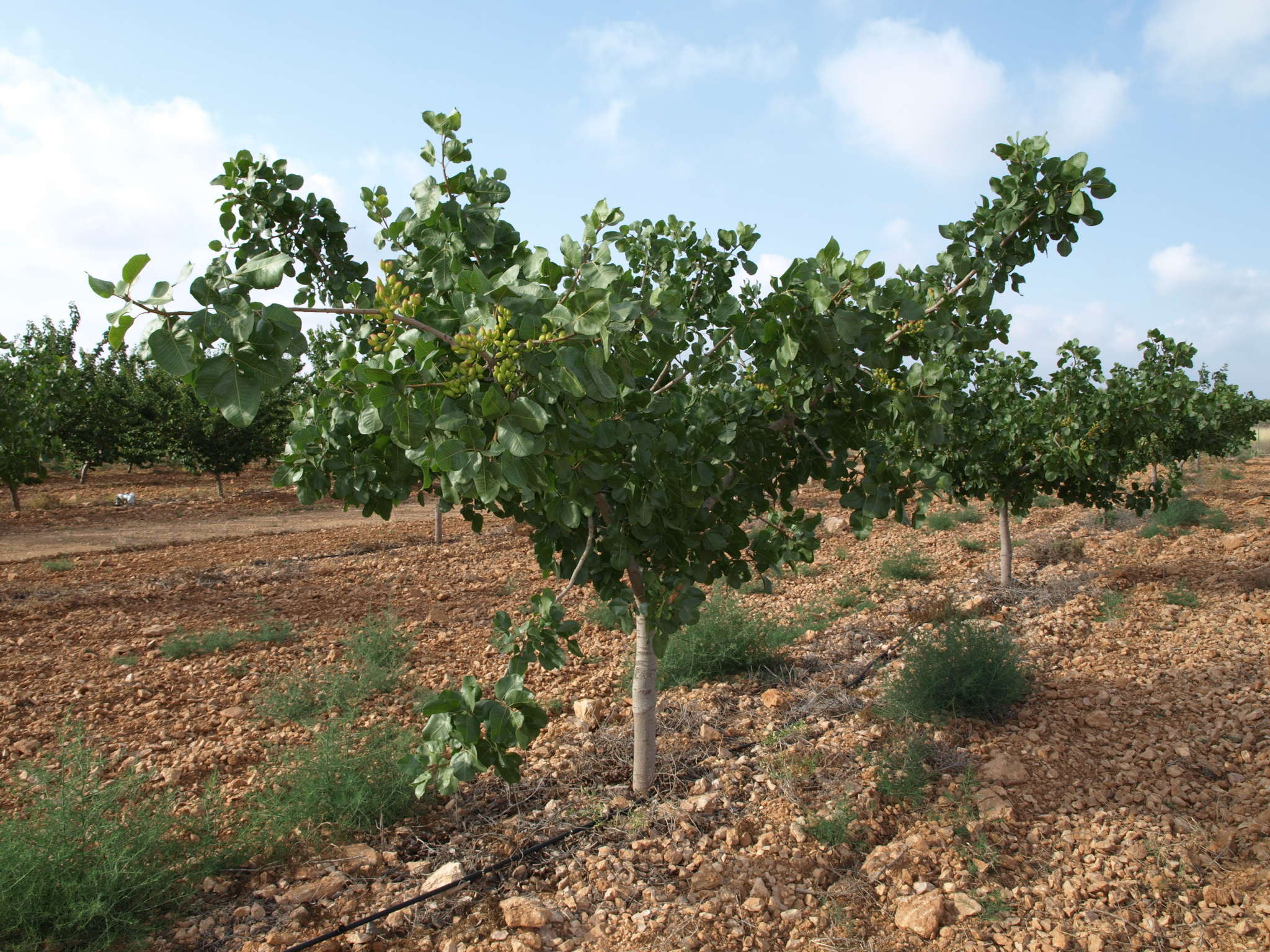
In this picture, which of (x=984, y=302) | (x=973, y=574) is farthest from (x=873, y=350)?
(x=973, y=574)

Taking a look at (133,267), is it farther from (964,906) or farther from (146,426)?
(146,426)

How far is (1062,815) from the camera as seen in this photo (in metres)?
3.45

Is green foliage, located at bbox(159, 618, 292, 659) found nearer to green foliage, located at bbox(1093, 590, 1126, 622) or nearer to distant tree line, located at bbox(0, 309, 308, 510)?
green foliage, located at bbox(1093, 590, 1126, 622)

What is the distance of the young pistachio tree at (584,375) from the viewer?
1561 mm

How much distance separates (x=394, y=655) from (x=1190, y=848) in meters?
4.92

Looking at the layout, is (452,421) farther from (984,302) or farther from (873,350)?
(984,302)

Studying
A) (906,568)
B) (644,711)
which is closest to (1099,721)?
(644,711)

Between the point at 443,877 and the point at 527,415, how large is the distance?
7.76ft

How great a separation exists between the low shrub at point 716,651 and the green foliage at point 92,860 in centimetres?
294

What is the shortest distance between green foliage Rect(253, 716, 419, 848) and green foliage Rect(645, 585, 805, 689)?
2103 millimetres

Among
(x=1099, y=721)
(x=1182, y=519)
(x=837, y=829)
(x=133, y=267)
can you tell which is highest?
(x=133, y=267)

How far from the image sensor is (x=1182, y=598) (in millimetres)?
6828

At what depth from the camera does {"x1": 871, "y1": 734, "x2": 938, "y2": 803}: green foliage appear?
3584 millimetres

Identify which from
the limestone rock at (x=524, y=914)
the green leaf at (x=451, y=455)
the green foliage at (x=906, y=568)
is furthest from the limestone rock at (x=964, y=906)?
the green foliage at (x=906, y=568)
